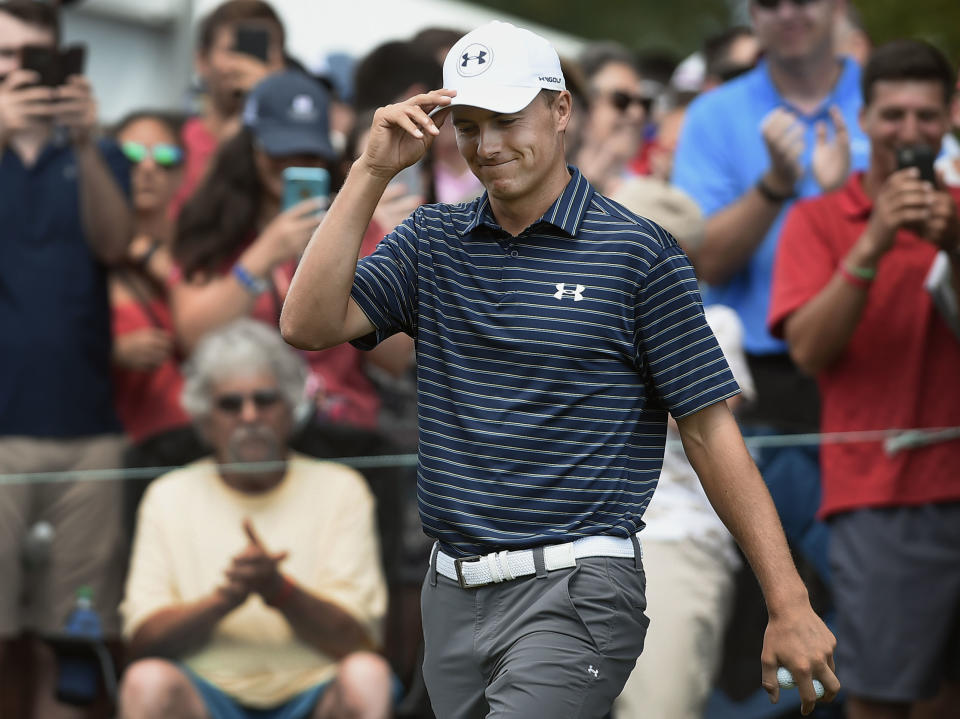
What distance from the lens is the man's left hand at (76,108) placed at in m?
5.82

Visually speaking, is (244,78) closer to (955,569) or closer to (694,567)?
(694,567)

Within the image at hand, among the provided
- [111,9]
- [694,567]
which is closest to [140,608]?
[694,567]

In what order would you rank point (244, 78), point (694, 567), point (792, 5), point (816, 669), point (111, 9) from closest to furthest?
point (816, 669) → point (694, 567) → point (792, 5) → point (244, 78) → point (111, 9)

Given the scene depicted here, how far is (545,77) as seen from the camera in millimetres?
3480

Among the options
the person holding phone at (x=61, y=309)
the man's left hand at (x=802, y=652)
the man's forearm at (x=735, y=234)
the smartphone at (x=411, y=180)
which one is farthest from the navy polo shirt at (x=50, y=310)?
the man's left hand at (x=802, y=652)

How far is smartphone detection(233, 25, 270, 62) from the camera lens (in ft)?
23.2

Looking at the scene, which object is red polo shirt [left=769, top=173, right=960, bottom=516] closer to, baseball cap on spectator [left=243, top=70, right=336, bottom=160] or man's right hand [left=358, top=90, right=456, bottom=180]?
baseball cap on spectator [left=243, top=70, right=336, bottom=160]

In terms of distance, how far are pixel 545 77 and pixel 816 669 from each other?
139 centimetres

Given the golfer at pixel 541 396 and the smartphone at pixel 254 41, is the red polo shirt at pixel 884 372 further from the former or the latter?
the smartphone at pixel 254 41

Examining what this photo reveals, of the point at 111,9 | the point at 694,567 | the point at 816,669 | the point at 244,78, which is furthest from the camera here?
the point at 111,9

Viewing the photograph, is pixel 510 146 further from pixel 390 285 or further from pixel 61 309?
pixel 61 309

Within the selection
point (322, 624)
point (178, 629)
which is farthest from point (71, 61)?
point (322, 624)

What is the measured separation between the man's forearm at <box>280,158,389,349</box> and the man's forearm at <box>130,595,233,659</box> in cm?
210

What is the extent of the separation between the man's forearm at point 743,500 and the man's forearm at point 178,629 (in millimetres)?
2290
